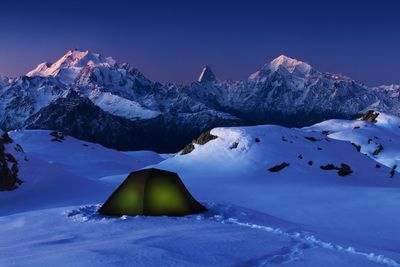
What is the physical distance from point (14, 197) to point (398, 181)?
2867cm

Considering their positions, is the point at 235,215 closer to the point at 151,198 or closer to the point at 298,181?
the point at 151,198

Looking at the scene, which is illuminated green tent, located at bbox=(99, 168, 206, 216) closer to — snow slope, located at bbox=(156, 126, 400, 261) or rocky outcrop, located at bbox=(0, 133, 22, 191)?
snow slope, located at bbox=(156, 126, 400, 261)

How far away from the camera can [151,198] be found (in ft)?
53.7

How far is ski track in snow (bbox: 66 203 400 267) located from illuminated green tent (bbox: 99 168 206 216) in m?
0.58

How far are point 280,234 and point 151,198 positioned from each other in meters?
5.12

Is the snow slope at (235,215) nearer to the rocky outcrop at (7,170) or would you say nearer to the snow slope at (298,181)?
the snow slope at (298,181)

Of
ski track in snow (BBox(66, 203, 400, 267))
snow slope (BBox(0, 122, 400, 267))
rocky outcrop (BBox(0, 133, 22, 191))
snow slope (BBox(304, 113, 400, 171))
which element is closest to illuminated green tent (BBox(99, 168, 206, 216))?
ski track in snow (BBox(66, 203, 400, 267))

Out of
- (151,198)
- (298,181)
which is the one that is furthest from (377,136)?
(151,198)

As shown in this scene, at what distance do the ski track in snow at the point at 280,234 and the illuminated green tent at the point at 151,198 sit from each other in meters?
0.58

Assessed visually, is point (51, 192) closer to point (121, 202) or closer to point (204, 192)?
point (204, 192)

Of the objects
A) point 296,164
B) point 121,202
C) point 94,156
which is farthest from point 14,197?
point 94,156

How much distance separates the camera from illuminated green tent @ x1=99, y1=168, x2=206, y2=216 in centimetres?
1622

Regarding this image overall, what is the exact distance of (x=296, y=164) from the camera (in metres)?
36.4

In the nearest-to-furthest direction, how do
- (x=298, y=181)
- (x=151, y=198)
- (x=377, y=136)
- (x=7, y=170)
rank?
(x=151, y=198)
(x=7, y=170)
(x=298, y=181)
(x=377, y=136)
